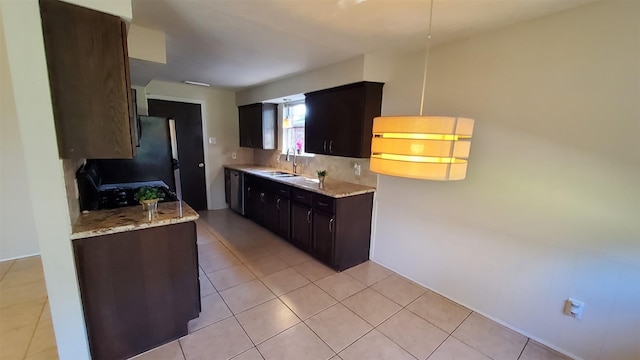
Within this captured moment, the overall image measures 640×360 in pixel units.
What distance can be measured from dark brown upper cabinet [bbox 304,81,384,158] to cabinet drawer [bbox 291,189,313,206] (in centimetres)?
57

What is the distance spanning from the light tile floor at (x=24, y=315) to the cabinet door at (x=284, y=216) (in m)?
2.29

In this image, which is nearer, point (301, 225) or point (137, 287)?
point (137, 287)

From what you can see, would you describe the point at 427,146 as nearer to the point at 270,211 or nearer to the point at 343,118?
the point at 343,118

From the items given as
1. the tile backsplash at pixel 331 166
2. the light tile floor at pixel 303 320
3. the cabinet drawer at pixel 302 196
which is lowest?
the light tile floor at pixel 303 320

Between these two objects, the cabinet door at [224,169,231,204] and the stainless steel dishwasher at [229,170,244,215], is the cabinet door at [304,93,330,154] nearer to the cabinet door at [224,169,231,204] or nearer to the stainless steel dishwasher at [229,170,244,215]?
the stainless steel dishwasher at [229,170,244,215]

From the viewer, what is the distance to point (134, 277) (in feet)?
5.53

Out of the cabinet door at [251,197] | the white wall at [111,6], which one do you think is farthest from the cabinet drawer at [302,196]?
the white wall at [111,6]

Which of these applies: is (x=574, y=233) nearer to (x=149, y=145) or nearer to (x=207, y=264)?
(x=207, y=264)

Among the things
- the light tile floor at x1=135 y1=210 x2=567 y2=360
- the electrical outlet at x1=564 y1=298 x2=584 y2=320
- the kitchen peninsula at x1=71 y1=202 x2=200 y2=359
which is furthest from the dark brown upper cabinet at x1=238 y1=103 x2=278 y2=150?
the electrical outlet at x1=564 y1=298 x2=584 y2=320

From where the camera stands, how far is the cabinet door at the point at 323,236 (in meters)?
2.86

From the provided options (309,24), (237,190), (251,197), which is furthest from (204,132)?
(309,24)

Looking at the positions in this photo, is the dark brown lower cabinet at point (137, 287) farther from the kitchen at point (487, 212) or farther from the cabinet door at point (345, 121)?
the cabinet door at point (345, 121)

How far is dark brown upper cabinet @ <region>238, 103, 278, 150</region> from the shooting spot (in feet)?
14.9

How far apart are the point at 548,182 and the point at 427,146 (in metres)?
1.30
